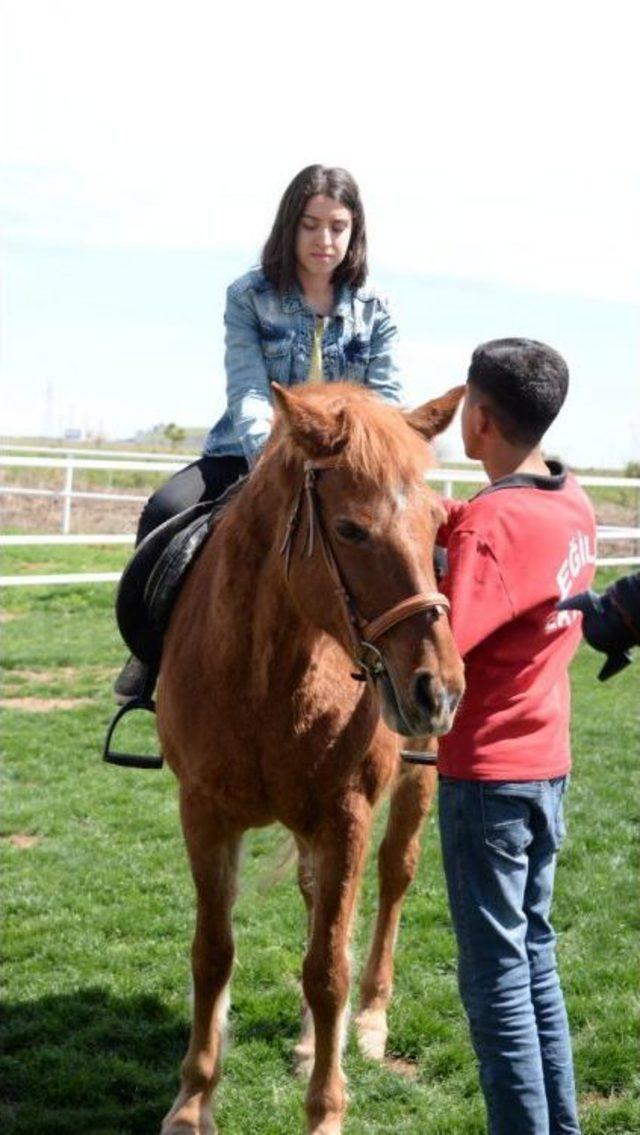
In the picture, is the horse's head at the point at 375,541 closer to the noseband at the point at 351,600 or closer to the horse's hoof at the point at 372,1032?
the noseband at the point at 351,600

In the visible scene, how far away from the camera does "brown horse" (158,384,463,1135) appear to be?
3.22 meters

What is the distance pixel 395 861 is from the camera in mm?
5141

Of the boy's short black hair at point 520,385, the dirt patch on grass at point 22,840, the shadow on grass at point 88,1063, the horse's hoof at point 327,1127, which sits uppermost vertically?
the boy's short black hair at point 520,385

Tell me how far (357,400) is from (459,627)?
0.81 meters

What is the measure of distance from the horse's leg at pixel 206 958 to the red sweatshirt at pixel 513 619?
46.2 inches

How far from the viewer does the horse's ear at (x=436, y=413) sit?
11.8ft

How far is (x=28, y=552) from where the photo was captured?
55.8 feet

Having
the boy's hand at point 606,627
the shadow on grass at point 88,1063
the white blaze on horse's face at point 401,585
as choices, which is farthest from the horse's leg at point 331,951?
the boy's hand at point 606,627

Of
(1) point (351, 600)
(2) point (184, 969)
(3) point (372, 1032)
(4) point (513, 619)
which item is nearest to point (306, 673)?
(1) point (351, 600)

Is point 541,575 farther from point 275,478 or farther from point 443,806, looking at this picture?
point 275,478

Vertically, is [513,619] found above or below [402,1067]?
above

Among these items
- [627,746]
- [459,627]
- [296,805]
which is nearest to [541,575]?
[459,627]

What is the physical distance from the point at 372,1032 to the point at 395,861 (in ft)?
2.26

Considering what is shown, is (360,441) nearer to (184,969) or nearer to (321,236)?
(321,236)
